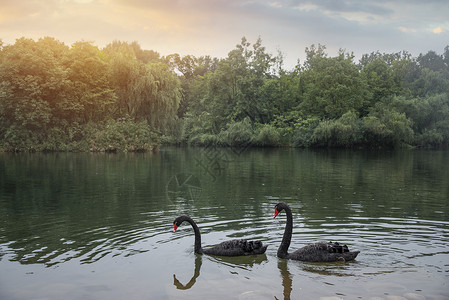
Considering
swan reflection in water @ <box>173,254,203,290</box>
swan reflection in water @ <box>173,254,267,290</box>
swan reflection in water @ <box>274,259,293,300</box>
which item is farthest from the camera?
swan reflection in water @ <box>173,254,267,290</box>

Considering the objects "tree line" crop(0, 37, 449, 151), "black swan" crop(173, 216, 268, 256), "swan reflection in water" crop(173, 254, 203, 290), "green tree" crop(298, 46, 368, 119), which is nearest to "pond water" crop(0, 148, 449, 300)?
"swan reflection in water" crop(173, 254, 203, 290)

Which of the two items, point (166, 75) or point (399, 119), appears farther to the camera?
point (399, 119)

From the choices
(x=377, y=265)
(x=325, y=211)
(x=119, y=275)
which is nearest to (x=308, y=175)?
(x=325, y=211)

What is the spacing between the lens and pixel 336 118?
5006 centimetres

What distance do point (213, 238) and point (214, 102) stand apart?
4649cm

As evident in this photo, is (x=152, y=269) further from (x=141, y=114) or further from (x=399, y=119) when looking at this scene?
(x=399, y=119)

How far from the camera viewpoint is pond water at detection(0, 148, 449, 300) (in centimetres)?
564

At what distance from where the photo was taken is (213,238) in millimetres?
8312

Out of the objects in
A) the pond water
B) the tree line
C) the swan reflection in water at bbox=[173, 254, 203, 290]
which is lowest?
the swan reflection in water at bbox=[173, 254, 203, 290]

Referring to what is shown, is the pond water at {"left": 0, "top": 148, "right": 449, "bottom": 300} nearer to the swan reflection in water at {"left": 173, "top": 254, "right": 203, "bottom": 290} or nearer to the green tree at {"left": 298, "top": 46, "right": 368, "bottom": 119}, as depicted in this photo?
the swan reflection in water at {"left": 173, "top": 254, "right": 203, "bottom": 290}

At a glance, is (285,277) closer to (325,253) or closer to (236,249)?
(325,253)

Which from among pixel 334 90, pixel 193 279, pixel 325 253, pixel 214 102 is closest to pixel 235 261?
pixel 193 279

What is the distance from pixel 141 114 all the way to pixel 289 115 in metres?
20.5

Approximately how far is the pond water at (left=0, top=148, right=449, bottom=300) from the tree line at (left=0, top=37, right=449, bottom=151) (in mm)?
23629
